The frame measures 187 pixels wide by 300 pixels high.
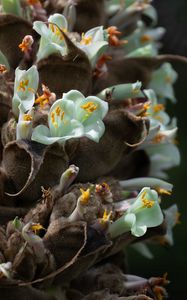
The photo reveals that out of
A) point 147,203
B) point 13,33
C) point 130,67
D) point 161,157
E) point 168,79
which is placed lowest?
point 161,157

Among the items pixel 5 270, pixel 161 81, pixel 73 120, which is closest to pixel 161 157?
Answer: pixel 161 81

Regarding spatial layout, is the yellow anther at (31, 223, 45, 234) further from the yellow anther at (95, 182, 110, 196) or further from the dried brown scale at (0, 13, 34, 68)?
the dried brown scale at (0, 13, 34, 68)

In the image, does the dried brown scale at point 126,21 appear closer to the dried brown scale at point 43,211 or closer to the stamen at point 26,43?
the stamen at point 26,43

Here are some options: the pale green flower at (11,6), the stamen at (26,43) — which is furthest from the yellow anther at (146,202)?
the pale green flower at (11,6)

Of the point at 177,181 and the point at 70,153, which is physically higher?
the point at 70,153

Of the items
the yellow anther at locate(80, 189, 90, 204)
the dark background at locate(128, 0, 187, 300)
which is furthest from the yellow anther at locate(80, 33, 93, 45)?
the dark background at locate(128, 0, 187, 300)

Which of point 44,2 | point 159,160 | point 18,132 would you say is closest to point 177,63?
point 159,160

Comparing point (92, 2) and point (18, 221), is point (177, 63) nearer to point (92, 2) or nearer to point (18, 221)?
point (92, 2)

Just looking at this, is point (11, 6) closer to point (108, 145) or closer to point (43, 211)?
point (108, 145)
